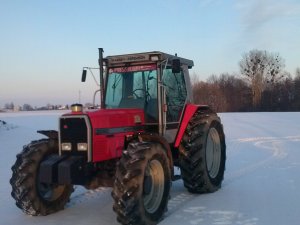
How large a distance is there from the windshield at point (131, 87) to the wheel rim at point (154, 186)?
54.8 inches

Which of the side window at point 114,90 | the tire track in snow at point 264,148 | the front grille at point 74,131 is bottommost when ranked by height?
the tire track in snow at point 264,148

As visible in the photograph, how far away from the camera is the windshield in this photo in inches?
304

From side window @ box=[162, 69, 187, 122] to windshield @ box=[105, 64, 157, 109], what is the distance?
29 centimetres

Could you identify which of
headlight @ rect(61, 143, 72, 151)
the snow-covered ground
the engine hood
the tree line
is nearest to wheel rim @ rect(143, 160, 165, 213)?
the snow-covered ground

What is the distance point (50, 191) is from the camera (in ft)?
23.5

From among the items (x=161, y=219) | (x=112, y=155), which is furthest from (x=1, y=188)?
(x=161, y=219)

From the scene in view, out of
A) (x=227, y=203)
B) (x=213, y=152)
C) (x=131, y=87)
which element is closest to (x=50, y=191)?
(x=131, y=87)

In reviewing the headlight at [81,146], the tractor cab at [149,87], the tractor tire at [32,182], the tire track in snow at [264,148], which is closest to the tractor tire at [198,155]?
the tractor cab at [149,87]

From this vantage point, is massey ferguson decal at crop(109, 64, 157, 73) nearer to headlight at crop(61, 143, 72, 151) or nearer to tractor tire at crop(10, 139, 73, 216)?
tractor tire at crop(10, 139, 73, 216)

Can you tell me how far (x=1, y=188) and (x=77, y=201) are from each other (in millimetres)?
2090

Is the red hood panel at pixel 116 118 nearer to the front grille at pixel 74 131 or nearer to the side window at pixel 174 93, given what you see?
the front grille at pixel 74 131

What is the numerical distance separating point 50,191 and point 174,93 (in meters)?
2.82

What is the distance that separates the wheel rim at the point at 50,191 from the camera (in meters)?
6.90

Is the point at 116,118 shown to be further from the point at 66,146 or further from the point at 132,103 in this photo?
the point at 132,103
